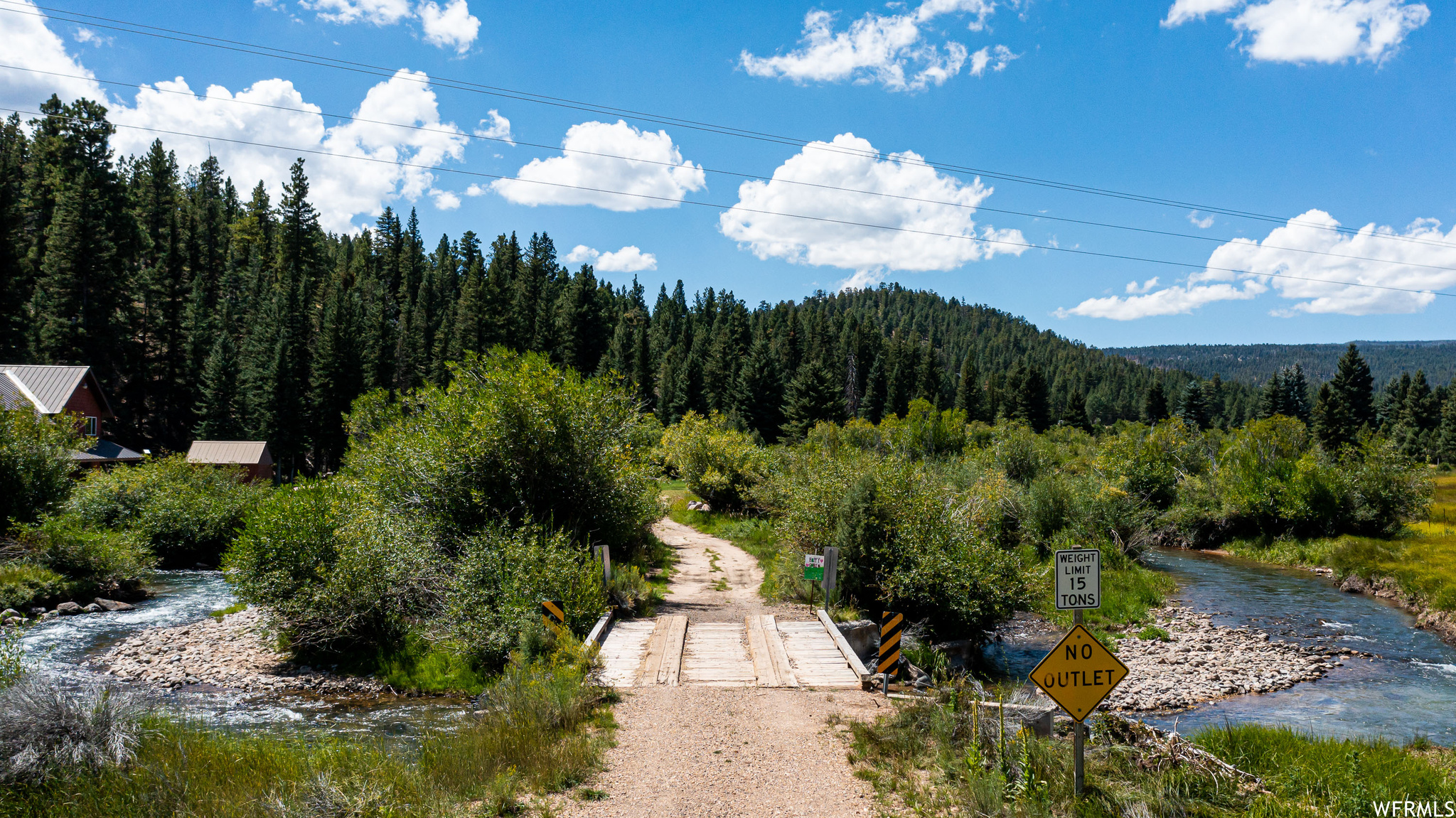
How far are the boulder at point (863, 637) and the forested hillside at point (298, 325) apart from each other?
17.5 meters

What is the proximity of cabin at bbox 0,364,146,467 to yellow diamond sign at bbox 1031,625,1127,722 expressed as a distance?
45.6 m

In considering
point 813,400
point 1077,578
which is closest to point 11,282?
point 813,400

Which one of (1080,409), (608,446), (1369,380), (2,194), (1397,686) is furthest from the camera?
(1080,409)

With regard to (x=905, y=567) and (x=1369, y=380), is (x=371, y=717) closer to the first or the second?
(x=905, y=567)

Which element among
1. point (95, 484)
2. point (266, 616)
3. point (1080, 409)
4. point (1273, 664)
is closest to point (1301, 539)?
point (1273, 664)

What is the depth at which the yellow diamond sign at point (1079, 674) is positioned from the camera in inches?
266

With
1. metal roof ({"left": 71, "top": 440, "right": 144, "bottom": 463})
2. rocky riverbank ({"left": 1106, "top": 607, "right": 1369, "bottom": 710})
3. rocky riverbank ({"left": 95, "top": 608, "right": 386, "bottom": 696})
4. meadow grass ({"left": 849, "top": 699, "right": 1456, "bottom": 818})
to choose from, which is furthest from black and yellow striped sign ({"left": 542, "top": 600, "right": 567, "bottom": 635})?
metal roof ({"left": 71, "top": 440, "right": 144, "bottom": 463})

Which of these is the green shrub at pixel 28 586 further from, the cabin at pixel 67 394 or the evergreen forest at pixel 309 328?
the cabin at pixel 67 394

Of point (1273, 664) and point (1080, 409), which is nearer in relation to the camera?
point (1273, 664)

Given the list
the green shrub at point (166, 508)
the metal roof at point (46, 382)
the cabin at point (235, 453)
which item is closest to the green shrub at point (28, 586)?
the green shrub at point (166, 508)

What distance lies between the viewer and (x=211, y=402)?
179ft

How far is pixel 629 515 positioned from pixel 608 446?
2.10 metres

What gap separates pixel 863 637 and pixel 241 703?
38.7ft

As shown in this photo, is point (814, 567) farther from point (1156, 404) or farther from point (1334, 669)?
point (1156, 404)
